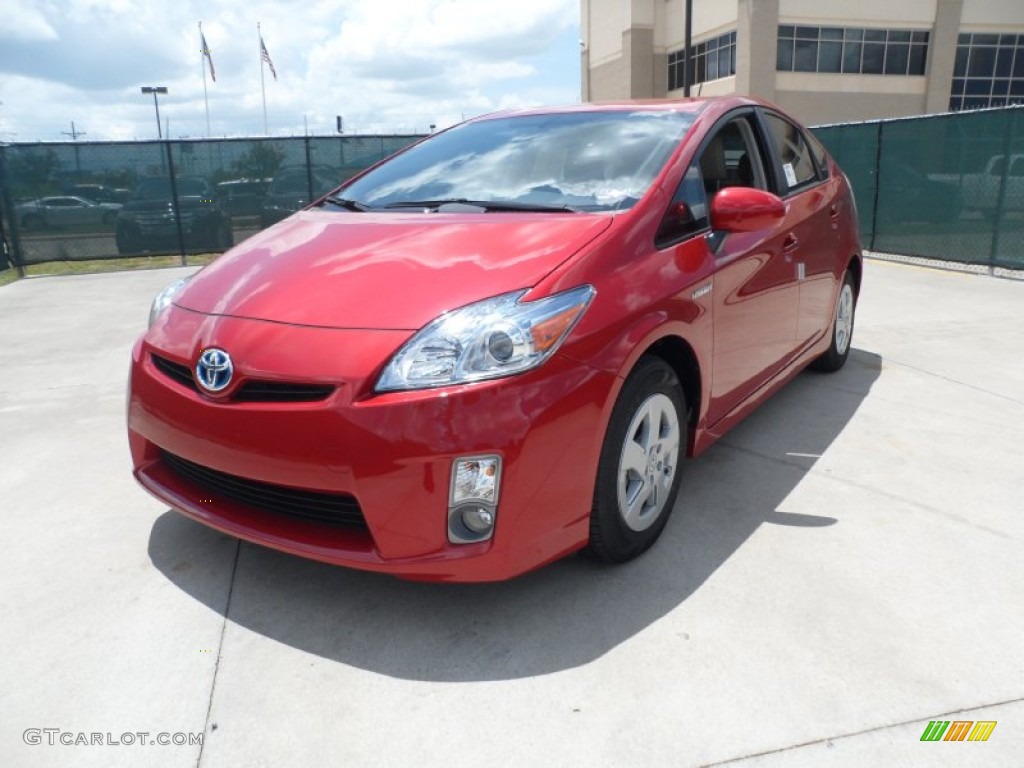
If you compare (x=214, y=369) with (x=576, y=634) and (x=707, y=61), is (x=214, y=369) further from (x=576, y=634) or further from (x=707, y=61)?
(x=707, y=61)

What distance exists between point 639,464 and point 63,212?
476 inches

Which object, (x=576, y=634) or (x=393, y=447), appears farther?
(x=576, y=634)

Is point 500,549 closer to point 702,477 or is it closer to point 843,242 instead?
point 702,477

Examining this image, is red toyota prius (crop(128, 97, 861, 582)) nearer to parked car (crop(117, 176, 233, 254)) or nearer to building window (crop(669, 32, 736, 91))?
parked car (crop(117, 176, 233, 254))

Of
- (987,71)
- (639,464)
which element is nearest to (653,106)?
(639,464)

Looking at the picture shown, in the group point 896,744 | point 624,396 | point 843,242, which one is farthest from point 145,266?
point 896,744

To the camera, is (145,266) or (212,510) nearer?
(212,510)

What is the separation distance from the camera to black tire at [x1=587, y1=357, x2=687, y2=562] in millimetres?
2379

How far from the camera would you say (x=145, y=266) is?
12250 millimetres

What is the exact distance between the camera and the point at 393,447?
2053 mm

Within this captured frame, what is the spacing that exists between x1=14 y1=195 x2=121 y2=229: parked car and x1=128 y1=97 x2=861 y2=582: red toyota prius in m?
10.3

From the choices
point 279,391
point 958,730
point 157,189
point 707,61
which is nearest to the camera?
point 958,730

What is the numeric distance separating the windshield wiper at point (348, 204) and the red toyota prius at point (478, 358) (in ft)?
0.13

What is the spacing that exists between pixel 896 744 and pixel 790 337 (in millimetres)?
2247
